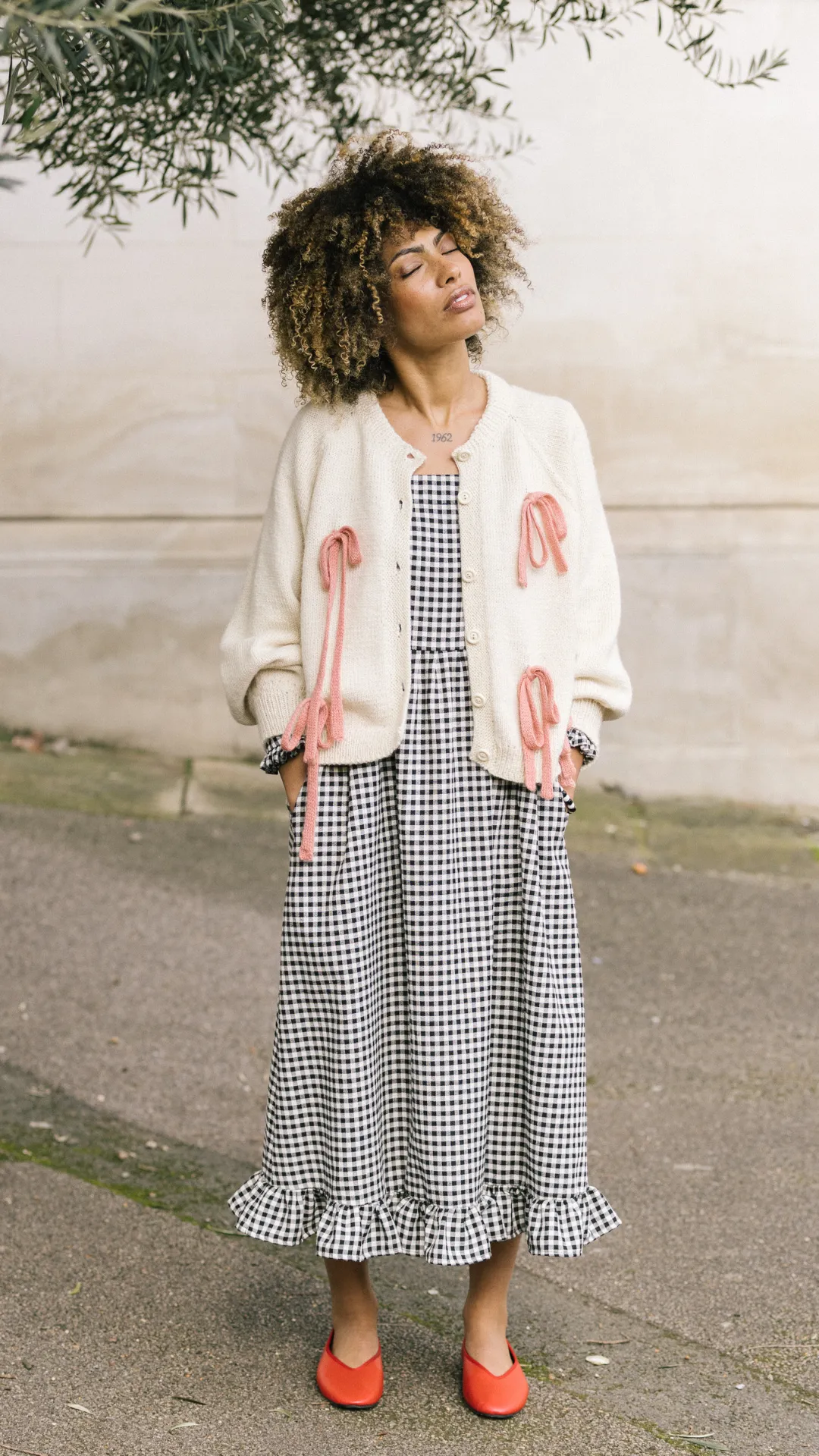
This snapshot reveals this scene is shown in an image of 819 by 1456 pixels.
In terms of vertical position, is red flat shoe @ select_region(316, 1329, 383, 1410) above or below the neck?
below

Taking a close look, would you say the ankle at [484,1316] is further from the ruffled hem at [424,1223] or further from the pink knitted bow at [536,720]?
the pink knitted bow at [536,720]

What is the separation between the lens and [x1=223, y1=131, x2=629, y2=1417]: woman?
8.77 feet

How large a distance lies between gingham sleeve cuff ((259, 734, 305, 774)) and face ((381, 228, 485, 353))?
0.74 meters

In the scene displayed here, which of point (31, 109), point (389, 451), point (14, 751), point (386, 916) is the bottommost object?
point (14, 751)

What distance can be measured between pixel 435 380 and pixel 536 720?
2.11 ft

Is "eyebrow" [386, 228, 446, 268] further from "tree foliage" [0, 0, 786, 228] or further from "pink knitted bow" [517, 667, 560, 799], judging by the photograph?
Answer: "pink knitted bow" [517, 667, 560, 799]

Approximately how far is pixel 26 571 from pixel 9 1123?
11.9 feet

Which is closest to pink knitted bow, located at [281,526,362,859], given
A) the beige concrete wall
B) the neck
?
the neck

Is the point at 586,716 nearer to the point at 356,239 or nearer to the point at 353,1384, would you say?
the point at 356,239

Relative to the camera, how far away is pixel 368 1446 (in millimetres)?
2674

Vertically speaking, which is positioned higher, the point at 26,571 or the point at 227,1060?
the point at 26,571

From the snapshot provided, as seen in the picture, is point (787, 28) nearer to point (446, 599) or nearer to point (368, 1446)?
point (446, 599)

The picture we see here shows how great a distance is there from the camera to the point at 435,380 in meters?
A: 2.77

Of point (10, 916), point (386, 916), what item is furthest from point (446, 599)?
point (10, 916)
